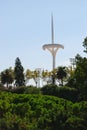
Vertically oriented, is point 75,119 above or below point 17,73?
below

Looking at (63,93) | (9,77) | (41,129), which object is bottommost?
(41,129)

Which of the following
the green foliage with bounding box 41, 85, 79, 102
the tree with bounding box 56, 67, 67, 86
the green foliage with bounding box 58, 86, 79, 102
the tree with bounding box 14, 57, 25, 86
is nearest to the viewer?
the green foliage with bounding box 58, 86, 79, 102

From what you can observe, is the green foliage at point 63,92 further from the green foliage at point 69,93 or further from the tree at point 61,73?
the tree at point 61,73

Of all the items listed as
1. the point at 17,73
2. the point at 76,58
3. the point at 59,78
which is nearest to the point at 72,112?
the point at 76,58

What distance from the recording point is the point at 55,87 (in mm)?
40156

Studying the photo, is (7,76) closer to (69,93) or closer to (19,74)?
(19,74)

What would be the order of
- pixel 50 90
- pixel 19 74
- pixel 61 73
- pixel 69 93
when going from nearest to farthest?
pixel 69 93, pixel 50 90, pixel 61 73, pixel 19 74

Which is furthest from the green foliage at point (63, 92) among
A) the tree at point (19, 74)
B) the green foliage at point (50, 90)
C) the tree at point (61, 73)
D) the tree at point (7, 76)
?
the tree at point (19, 74)

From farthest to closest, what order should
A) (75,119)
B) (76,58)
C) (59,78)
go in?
1. (59,78)
2. (76,58)
3. (75,119)

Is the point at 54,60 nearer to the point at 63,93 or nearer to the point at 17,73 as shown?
the point at 17,73

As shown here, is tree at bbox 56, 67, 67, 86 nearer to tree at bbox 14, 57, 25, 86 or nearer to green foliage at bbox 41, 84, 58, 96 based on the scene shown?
tree at bbox 14, 57, 25, 86

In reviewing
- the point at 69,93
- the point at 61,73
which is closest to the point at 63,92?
the point at 69,93

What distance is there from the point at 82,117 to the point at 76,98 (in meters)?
22.8

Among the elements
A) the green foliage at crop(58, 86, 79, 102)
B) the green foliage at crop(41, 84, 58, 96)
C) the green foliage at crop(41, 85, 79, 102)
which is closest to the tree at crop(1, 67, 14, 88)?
the green foliage at crop(41, 85, 79, 102)
